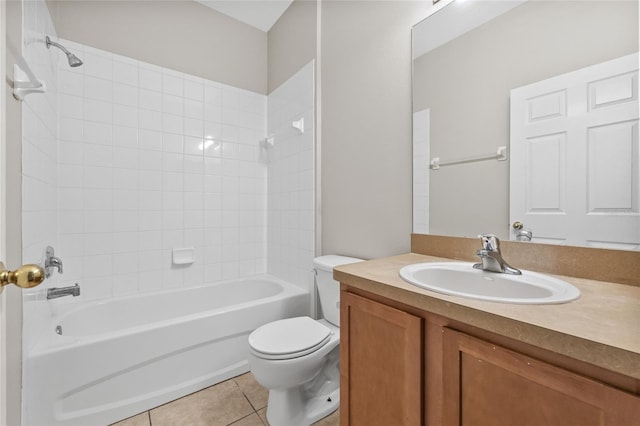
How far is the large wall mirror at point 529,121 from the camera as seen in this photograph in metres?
0.81

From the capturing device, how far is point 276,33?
2.45 m

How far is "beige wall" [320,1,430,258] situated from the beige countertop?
0.73 m

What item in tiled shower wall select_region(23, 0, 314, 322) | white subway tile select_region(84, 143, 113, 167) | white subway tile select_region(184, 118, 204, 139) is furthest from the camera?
white subway tile select_region(184, 118, 204, 139)

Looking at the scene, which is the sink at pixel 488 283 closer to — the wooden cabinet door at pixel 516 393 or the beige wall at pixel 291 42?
the wooden cabinet door at pixel 516 393

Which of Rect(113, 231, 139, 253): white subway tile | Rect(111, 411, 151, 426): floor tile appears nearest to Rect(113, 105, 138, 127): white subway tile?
Rect(113, 231, 139, 253): white subway tile

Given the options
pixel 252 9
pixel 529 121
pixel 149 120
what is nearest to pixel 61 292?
pixel 149 120

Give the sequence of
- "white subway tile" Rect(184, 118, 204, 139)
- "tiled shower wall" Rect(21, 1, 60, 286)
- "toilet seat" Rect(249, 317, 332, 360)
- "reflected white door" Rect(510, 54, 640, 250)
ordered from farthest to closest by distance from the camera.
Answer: "white subway tile" Rect(184, 118, 204, 139) → "toilet seat" Rect(249, 317, 332, 360) → "tiled shower wall" Rect(21, 1, 60, 286) → "reflected white door" Rect(510, 54, 640, 250)

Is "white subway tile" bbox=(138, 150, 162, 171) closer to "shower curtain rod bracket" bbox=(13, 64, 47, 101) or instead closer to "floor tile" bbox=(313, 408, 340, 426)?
"shower curtain rod bracket" bbox=(13, 64, 47, 101)

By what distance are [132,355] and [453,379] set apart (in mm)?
1548

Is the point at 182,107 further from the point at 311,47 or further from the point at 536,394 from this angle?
the point at 536,394

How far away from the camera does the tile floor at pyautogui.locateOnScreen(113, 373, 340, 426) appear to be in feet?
4.51

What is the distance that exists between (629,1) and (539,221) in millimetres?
678

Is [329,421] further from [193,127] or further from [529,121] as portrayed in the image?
[193,127]

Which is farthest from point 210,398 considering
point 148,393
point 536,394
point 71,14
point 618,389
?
point 71,14
